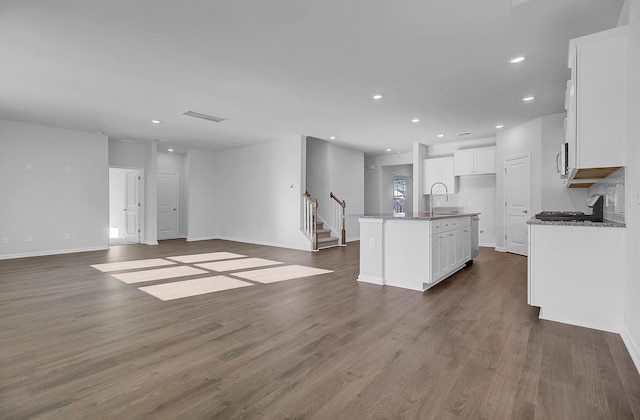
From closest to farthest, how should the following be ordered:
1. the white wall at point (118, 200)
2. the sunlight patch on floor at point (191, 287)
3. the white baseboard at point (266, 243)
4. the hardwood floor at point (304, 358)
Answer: the hardwood floor at point (304, 358), the sunlight patch on floor at point (191, 287), the white baseboard at point (266, 243), the white wall at point (118, 200)

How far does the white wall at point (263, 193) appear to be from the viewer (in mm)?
7914

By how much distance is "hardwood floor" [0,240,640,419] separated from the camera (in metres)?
1.66

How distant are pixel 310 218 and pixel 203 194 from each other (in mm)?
4050

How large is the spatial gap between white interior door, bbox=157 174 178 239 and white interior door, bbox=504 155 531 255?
376 inches

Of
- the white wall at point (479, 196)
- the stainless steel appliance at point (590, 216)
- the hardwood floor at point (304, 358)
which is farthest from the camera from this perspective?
the white wall at point (479, 196)

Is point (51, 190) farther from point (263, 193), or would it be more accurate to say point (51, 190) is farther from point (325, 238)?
point (325, 238)

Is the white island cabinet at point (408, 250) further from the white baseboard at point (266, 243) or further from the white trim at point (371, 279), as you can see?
the white baseboard at point (266, 243)

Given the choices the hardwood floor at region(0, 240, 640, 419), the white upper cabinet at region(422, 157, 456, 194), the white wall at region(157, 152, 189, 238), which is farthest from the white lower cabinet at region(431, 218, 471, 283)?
the white wall at region(157, 152, 189, 238)

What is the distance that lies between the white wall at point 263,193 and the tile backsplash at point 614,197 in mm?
5529

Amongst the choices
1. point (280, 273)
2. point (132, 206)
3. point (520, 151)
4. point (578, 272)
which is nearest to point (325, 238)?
point (280, 273)

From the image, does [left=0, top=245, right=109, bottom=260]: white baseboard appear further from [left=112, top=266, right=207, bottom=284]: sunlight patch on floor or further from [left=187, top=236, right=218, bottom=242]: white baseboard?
[left=112, top=266, right=207, bottom=284]: sunlight patch on floor

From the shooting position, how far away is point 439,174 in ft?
28.4

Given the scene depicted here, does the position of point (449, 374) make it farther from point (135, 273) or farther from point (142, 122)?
point (142, 122)

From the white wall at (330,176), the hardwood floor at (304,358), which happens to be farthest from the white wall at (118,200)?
the hardwood floor at (304,358)
